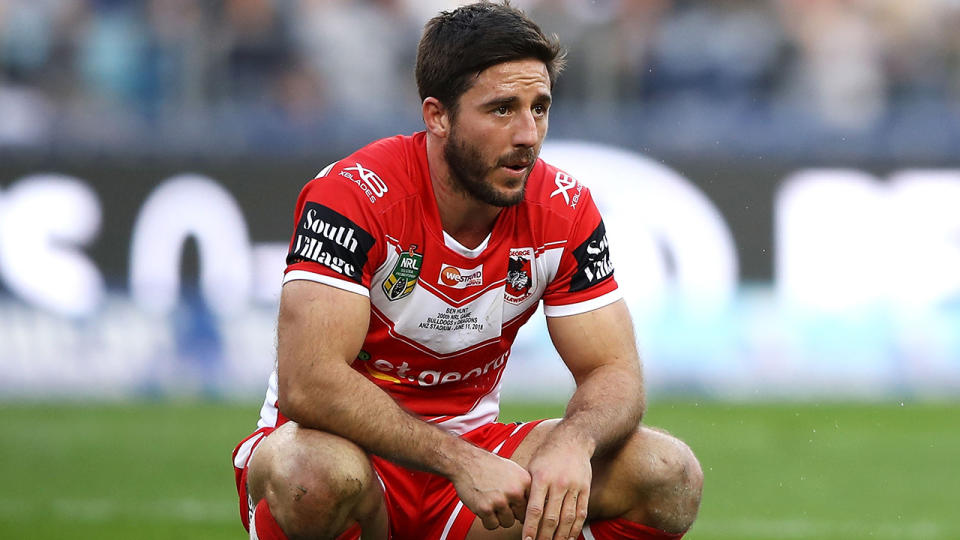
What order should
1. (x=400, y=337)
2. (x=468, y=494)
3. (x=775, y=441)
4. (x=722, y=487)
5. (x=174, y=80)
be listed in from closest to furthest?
(x=468, y=494) → (x=400, y=337) → (x=722, y=487) → (x=775, y=441) → (x=174, y=80)

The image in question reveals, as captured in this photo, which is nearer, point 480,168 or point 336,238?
point 336,238

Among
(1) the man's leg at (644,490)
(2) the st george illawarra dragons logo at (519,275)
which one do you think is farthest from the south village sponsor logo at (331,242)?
(1) the man's leg at (644,490)

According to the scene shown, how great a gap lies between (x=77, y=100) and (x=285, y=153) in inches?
71.6

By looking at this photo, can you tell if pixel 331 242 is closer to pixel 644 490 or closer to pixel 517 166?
pixel 517 166

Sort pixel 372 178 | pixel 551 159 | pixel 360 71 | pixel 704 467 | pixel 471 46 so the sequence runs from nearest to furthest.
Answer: pixel 471 46, pixel 372 178, pixel 704 467, pixel 551 159, pixel 360 71

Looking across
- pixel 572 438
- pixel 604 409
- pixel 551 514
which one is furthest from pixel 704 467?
pixel 551 514

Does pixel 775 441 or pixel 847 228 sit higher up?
pixel 847 228

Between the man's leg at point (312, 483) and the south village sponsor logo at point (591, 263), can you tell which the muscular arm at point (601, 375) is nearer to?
the south village sponsor logo at point (591, 263)

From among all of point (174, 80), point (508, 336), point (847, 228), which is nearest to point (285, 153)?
point (174, 80)

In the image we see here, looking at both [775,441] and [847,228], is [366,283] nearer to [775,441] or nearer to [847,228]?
[775,441]

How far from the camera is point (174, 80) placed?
471 inches

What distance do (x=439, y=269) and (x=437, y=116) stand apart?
0.49m

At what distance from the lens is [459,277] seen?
477cm

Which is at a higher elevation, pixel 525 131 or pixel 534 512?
pixel 525 131
